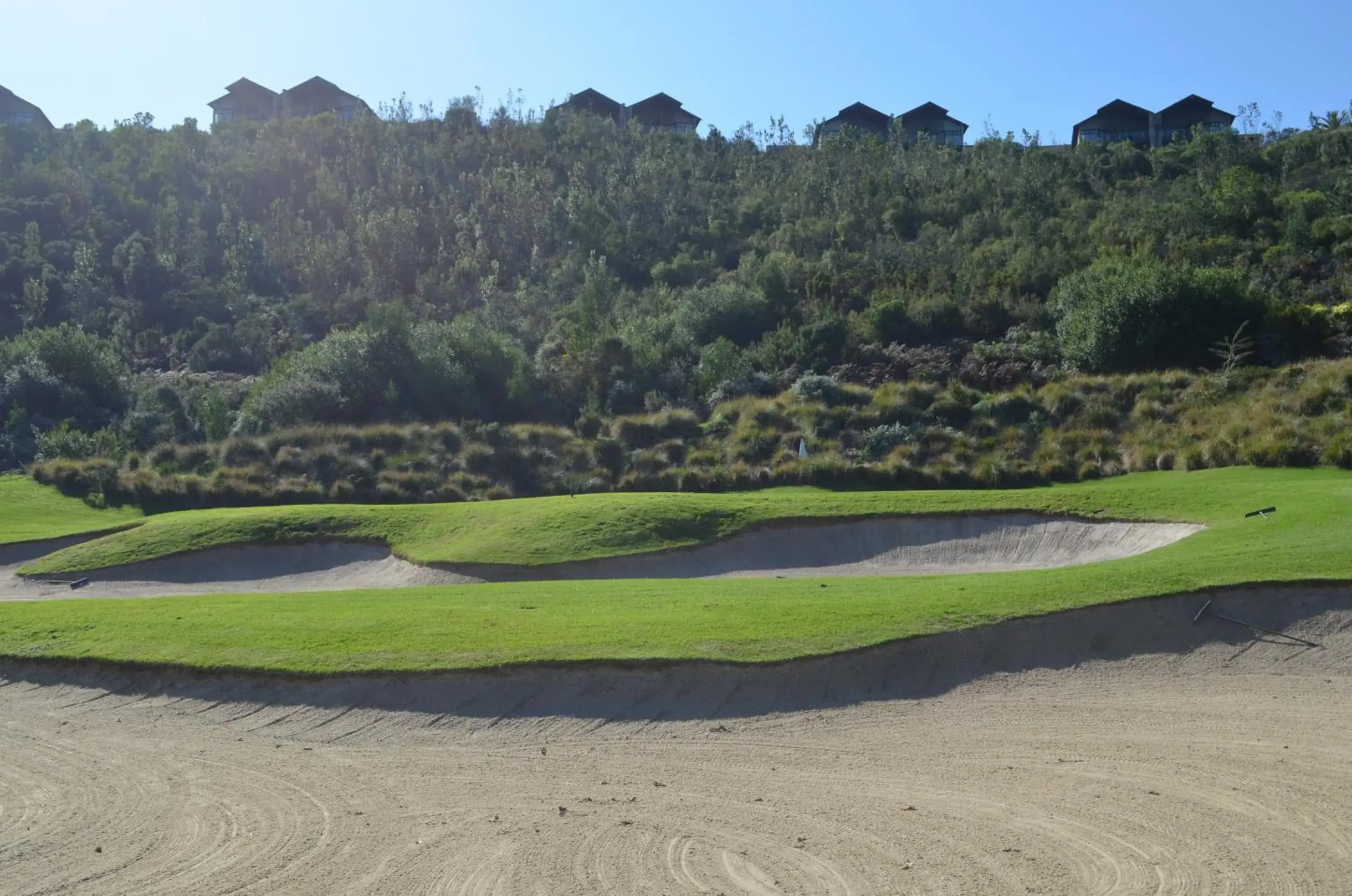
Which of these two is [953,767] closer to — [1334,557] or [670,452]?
[1334,557]

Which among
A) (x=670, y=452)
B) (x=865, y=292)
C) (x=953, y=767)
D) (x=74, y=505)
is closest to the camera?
(x=953, y=767)

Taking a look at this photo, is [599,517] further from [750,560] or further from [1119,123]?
[1119,123]

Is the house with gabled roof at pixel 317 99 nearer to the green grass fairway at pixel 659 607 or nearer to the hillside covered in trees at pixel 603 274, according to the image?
the hillside covered in trees at pixel 603 274

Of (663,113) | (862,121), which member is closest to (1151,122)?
(862,121)

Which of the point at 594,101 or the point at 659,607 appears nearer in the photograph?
the point at 659,607

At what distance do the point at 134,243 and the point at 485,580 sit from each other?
63.7m

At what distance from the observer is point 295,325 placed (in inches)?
2800

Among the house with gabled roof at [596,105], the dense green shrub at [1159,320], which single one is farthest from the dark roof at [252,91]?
the dense green shrub at [1159,320]

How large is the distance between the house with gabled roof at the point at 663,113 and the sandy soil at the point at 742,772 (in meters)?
97.5

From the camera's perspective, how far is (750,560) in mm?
25891

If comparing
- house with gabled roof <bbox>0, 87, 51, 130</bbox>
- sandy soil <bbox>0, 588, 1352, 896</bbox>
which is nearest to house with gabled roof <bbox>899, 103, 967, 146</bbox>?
house with gabled roof <bbox>0, 87, 51, 130</bbox>

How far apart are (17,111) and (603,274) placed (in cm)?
6913

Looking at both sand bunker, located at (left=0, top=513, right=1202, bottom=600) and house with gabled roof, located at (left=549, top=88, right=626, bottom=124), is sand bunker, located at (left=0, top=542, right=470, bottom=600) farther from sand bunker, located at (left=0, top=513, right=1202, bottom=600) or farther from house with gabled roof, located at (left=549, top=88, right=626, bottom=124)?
house with gabled roof, located at (left=549, top=88, right=626, bottom=124)

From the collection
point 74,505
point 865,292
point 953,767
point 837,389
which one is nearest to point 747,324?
point 865,292
